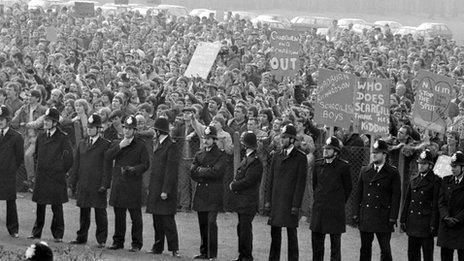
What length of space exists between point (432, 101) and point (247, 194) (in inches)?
162

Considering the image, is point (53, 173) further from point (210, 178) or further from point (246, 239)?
point (246, 239)

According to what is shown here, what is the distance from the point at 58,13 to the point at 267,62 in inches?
767

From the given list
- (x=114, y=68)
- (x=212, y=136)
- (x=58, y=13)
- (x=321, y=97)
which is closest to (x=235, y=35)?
(x=58, y=13)

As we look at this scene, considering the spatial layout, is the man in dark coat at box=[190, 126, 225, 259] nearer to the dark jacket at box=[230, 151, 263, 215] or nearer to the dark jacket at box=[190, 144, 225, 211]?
the dark jacket at box=[190, 144, 225, 211]

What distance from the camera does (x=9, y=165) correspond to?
71.5 ft

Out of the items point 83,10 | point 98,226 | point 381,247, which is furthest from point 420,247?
point 83,10

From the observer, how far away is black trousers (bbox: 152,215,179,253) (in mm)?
20812

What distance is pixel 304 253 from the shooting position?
2169 centimetres

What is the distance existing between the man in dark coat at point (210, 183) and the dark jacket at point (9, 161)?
286 centimetres

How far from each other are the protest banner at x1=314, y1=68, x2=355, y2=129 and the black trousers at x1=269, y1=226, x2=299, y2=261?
369 cm

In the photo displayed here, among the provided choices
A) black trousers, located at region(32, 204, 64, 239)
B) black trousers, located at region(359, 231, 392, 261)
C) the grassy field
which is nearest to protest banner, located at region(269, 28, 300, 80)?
the grassy field

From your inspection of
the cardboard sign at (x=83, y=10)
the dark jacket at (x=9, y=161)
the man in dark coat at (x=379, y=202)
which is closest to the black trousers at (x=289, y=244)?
the man in dark coat at (x=379, y=202)

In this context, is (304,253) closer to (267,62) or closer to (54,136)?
(54,136)

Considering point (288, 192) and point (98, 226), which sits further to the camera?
point (98, 226)
